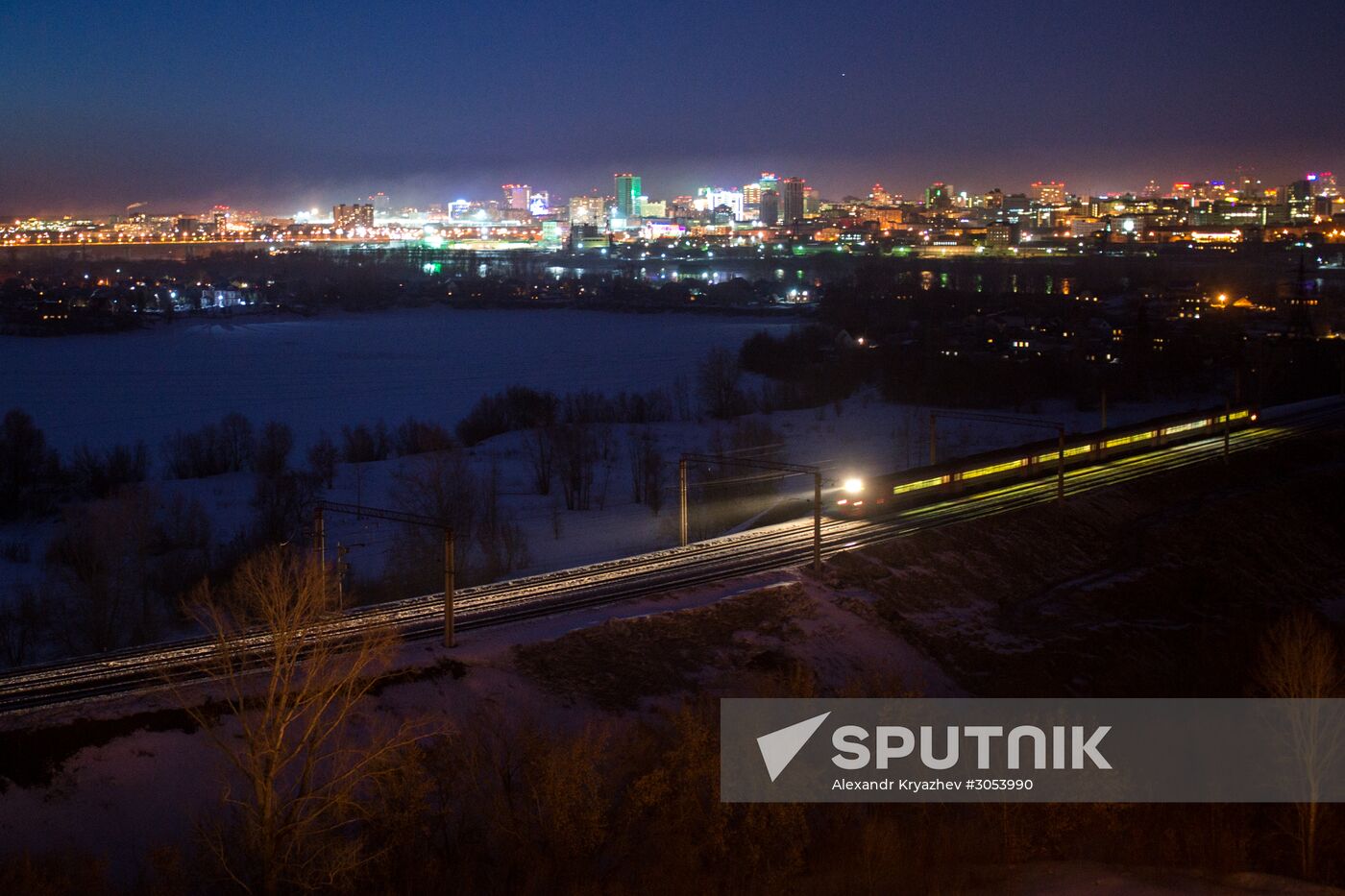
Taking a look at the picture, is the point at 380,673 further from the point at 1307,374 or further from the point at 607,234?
the point at 607,234

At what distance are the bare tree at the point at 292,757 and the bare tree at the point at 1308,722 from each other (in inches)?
186

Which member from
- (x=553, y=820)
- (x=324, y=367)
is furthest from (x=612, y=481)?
(x=324, y=367)

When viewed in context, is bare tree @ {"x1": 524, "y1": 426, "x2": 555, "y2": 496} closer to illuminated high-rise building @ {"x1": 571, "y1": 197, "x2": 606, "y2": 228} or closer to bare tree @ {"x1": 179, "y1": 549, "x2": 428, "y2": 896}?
bare tree @ {"x1": 179, "y1": 549, "x2": 428, "y2": 896}

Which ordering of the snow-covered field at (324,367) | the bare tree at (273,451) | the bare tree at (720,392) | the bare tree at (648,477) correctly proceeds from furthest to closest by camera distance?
the snow-covered field at (324,367) < the bare tree at (720,392) < the bare tree at (273,451) < the bare tree at (648,477)

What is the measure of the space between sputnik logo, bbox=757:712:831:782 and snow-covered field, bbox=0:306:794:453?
15.4m

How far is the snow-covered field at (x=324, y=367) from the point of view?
23.1 meters

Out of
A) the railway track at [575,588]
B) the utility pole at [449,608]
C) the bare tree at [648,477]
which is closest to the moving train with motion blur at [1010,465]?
the railway track at [575,588]

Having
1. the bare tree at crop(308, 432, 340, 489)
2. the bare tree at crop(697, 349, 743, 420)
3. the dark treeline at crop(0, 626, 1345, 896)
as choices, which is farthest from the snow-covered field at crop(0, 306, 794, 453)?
the dark treeline at crop(0, 626, 1345, 896)

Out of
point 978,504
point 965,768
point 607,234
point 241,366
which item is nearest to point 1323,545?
point 978,504

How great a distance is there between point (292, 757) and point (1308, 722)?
18.1 feet

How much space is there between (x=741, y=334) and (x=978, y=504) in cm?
2681

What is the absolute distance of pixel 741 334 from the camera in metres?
39.2

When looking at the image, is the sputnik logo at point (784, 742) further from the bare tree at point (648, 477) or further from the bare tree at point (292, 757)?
the bare tree at point (648, 477)

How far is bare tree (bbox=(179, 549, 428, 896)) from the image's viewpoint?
502 centimetres
